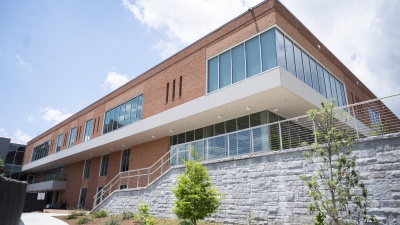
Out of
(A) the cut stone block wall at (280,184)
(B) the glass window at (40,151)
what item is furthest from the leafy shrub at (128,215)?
(B) the glass window at (40,151)

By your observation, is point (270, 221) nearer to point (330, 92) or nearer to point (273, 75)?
point (273, 75)

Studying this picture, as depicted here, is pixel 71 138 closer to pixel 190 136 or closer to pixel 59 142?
pixel 59 142

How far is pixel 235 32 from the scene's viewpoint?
1644 centimetres

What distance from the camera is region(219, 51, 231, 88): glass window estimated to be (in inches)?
635

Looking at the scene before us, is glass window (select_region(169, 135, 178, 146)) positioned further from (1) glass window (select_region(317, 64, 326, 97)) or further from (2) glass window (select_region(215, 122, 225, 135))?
(1) glass window (select_region(317, 64, 326, 97))

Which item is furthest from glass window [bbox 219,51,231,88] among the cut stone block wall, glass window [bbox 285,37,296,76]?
the cut stone block wall

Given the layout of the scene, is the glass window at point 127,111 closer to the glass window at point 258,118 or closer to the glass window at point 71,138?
the glass window at point 258,118

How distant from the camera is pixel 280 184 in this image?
10.5m

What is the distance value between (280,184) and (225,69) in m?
8.03

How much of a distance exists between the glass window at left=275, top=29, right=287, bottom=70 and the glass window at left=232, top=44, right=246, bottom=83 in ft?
6.69

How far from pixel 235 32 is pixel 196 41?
350cm

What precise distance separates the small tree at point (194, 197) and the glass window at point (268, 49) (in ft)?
21.0

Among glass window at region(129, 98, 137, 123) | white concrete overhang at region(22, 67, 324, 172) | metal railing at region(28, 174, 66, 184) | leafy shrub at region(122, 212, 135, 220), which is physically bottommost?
leafy shrub at region(122, 212, 135, 220)

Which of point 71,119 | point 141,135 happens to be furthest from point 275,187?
point 71,119
